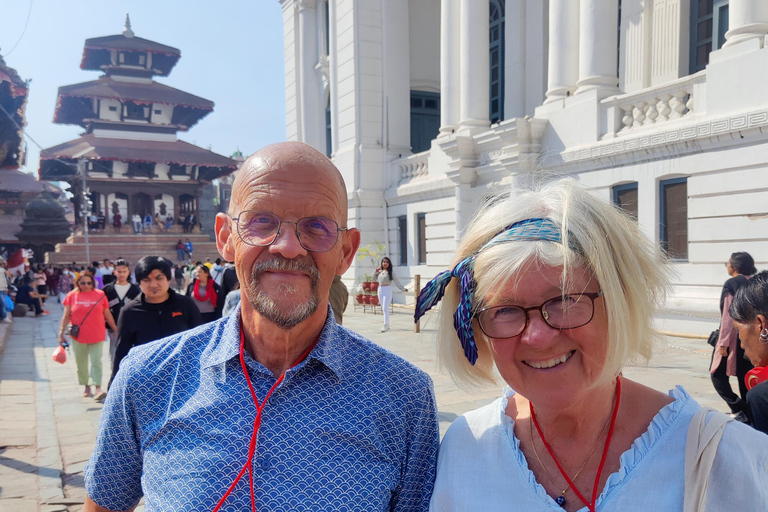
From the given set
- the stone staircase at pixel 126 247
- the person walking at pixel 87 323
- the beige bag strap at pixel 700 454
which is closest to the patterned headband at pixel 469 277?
the beige bag strap at pixel 700 454

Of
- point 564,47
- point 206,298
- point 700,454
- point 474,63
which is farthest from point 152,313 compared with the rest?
point 474,63

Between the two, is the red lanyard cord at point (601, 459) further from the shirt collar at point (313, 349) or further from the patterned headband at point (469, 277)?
the shirt collar at point (313, 349)

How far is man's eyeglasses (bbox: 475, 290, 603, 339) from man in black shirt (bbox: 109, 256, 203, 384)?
14.7ft

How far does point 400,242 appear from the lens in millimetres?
20469

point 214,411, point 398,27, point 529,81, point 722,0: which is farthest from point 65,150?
point 214,411

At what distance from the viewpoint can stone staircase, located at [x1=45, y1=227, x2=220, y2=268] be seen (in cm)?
3634

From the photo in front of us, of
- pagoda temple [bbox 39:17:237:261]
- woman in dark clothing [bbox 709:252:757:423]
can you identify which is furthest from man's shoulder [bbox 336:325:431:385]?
pagoda temple [bbox 39:17:237:261]

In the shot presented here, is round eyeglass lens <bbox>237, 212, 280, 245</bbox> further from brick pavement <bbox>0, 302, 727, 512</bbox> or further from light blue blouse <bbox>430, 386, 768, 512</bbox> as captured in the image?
light blue blouse <bbox>430, 386, 768, 512</bbox>

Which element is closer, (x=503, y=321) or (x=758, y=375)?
(x=503, y=321)

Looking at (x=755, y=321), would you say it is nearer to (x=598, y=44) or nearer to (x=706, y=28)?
(x=598, y=44)

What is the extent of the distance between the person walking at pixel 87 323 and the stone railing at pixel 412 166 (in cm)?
1217

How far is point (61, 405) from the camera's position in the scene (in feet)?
25.1

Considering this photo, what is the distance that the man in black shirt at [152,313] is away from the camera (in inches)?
217

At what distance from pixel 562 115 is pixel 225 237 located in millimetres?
12249
